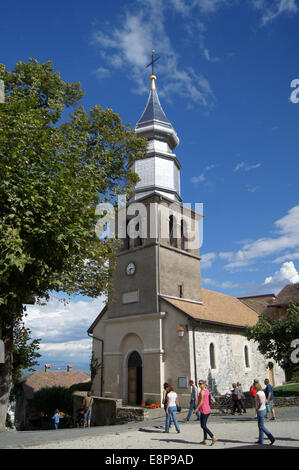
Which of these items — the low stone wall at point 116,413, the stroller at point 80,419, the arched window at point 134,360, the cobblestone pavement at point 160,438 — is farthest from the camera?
the arched window at point 134,360

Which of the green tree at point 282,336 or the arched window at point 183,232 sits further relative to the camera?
the arched window at point 183,232

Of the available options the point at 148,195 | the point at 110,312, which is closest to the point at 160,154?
the point at 148,195

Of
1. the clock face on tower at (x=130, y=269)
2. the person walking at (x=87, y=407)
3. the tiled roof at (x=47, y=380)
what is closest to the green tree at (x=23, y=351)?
the person walking at (x=87, y=407)

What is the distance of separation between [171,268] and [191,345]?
16.4ft

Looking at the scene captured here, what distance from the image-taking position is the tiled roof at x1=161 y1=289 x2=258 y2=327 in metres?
20.0

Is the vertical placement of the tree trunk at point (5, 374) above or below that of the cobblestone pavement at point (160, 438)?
above

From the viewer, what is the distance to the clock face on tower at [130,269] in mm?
22078

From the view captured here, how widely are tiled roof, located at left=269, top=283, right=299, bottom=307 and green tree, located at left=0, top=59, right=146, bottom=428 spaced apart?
22040mm

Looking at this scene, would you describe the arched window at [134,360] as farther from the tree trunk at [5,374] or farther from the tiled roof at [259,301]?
the tiled roof at [259,301]

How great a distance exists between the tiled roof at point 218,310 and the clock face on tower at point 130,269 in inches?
108

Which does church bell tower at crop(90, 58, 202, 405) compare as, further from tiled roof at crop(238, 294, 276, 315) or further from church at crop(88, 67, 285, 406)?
tiled roof at crop(238, 294, 276, 315)

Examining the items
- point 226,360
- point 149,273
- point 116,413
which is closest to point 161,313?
point 149,273

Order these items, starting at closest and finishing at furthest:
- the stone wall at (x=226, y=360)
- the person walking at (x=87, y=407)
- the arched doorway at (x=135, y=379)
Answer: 1. the person walking at (x=87, y=407)
2. the stone wall at (x=226, y=360)
3. the arched doorway at (x=135, y=379)

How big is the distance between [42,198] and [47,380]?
2685cm
